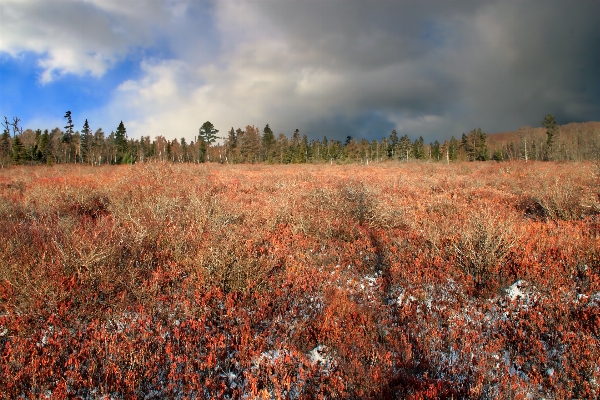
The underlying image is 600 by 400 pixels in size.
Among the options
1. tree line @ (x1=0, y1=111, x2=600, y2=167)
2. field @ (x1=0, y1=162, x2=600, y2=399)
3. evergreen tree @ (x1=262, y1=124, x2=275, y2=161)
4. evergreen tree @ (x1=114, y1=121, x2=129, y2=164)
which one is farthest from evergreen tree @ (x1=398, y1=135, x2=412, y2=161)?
field @ (x1=0, y1=162, x2=600, y2=399)

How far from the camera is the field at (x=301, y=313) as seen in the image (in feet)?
10.1

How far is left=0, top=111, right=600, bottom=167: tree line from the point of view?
58.2m

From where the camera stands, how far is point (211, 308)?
433cm

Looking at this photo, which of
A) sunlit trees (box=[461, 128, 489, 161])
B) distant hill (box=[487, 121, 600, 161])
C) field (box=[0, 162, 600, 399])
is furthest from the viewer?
sunlit trees (box=[461, 128, 489, 161])

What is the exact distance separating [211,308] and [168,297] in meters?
0.78

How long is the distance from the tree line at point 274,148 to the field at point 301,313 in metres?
54.0

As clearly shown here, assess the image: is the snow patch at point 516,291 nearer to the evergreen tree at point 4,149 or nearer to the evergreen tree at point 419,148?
the evergreen tree at point 4,149

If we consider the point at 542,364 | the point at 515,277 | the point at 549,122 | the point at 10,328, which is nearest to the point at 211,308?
the point at 10,328

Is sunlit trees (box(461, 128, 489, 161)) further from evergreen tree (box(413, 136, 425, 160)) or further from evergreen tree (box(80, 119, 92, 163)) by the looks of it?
evergreen tree (box(80, 119, 92, 163))

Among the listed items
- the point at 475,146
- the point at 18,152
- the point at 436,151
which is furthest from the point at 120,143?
the point at 475,146

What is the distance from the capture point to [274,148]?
69.9m

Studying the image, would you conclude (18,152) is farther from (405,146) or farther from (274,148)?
(405,146)

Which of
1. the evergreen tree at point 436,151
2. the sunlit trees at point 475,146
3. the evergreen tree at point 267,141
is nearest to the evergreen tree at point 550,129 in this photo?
the sunlit trees at point 475,146

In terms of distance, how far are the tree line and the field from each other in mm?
54046
